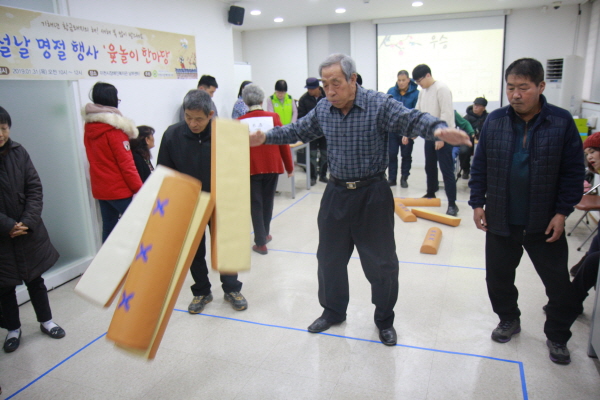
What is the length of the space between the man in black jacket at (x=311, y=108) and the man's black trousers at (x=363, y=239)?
3981 mm

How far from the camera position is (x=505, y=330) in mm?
2375

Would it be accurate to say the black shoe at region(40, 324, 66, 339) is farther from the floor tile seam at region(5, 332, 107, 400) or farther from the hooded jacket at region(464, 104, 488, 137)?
the hooded jacket at region(464, 104, 488, 137)

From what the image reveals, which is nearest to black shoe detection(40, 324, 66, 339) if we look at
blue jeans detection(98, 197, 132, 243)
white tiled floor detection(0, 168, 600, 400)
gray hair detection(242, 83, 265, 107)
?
white tiled floor detection(0, 168, 600, 400)

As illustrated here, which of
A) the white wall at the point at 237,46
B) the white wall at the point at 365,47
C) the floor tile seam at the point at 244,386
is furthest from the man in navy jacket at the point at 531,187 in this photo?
the white wall at the point at 237,46

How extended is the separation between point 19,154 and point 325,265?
1.79m

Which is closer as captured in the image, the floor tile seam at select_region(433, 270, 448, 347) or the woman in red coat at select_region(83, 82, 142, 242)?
the floor tile seam at select_region(433, 270, 448, 347)

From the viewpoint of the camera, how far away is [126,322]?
1075 millimetres

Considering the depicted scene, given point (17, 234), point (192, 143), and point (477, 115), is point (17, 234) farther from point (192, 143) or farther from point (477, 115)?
point (477, 115)

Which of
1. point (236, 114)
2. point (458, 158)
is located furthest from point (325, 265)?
point (458, 158)

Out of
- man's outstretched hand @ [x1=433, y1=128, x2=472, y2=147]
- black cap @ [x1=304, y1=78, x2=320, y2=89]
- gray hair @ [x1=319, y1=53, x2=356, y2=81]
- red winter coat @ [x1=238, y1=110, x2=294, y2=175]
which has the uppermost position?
black cap @ [x1=304, y1=78, x2=320, y2=89]

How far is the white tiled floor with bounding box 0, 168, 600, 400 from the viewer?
206 cm

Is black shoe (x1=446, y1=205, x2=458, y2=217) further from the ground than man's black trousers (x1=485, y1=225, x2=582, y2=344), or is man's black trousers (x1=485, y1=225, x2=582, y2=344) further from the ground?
man's black trousers (x1=485, y1=225, x2=582, y2=344)

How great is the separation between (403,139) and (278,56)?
173 inches

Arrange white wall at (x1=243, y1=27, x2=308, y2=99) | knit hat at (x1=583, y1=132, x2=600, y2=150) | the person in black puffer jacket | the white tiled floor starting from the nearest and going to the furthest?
1. the white tiled floor
2. the person in black puffer jacket
3. knit hat at (x1=583, y1=132, x2=600, y2=150)
4. white wall at (x1=243, y1=27, x2=308, y2=99)
